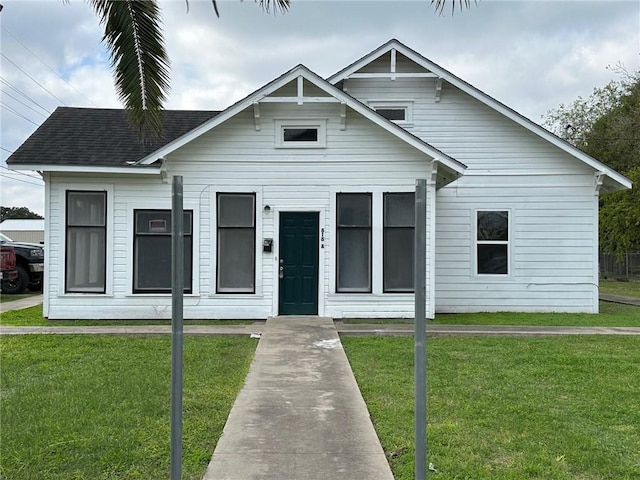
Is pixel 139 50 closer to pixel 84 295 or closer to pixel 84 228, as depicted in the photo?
pixel 84 228

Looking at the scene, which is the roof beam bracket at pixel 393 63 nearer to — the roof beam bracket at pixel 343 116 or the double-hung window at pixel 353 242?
the roof beam bracket at pixel 343 116

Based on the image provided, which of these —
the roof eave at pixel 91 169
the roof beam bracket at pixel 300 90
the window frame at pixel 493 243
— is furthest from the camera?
the window frame at pixel 493 243

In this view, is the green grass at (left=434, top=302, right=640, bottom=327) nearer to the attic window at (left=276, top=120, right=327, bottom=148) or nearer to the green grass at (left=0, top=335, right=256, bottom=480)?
the attic window at (left=276, top=120, right=327, bottom=148)

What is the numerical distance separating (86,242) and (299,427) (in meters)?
8.47

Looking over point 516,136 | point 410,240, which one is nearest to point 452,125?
point 516,136

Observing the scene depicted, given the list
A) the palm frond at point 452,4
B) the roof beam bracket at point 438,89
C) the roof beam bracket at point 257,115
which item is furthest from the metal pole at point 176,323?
the roof beam bracket at point 438,89

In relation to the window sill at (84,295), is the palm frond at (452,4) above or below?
above

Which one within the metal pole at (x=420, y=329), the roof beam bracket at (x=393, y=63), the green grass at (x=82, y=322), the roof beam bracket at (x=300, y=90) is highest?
the roof beam bracket at (x=393, y=63)

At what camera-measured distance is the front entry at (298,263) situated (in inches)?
456

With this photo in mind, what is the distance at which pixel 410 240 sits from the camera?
460 inches

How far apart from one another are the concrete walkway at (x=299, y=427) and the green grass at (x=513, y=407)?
191 millimetres

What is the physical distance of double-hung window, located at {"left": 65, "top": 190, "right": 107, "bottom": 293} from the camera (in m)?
11.6

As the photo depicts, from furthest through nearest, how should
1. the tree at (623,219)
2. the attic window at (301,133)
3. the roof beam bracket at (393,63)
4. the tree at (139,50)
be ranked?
the tree at (623,219) → the roof beam bracket at (393,63) → the attic window at (301,133) → the tree at (139,50)

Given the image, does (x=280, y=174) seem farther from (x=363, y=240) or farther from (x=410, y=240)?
(x=410, y=240)
